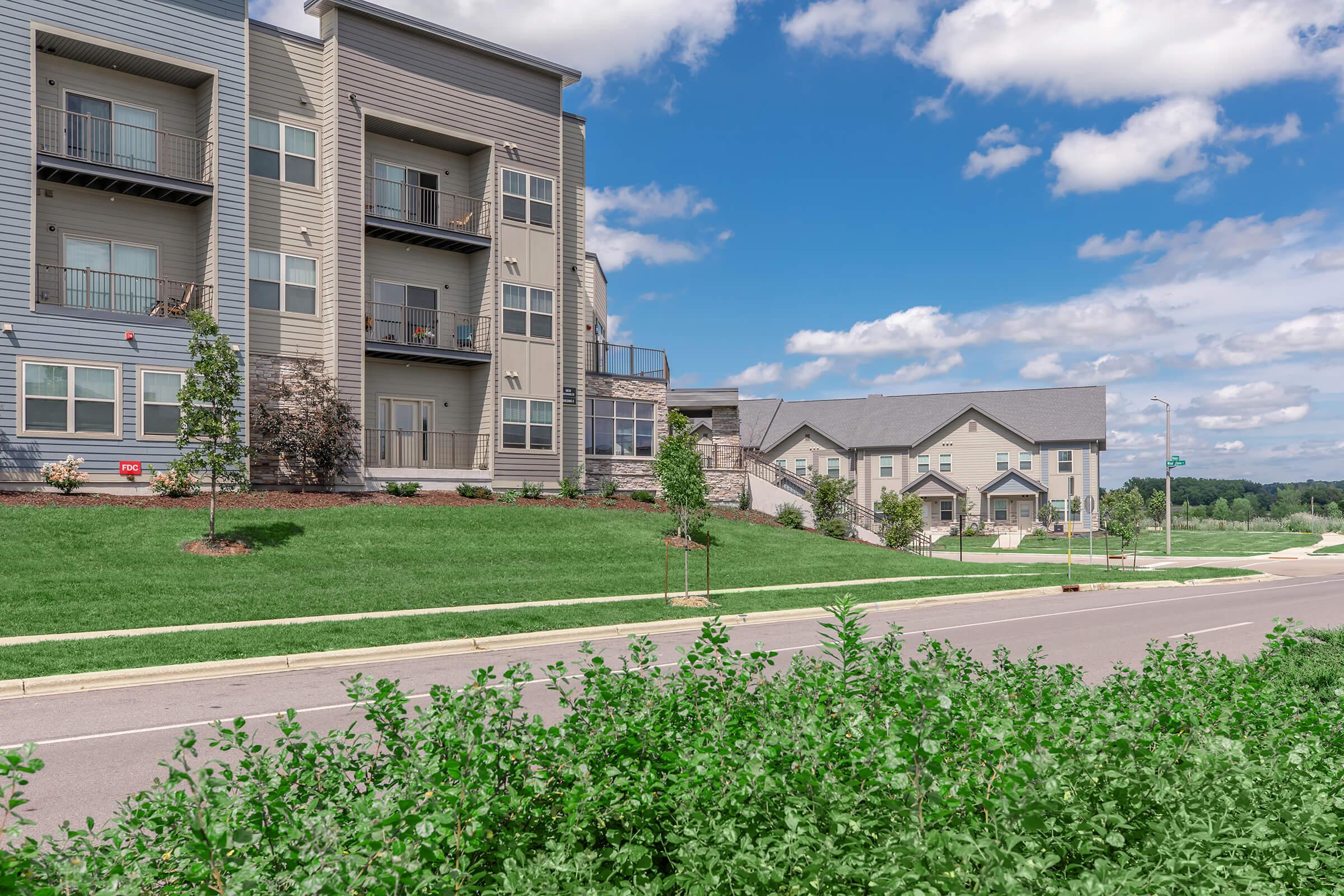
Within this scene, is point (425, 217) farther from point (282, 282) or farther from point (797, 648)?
point (797, 648)

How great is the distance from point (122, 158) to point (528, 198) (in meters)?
12.0

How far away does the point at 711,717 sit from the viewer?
4.45m

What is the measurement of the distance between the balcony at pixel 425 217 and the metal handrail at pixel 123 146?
4.75 m

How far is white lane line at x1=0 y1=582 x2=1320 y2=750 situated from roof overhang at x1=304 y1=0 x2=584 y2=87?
22.4 meters

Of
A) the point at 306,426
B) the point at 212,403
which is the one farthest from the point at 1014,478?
the point at 212,403

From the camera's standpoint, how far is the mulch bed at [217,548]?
17.5 meters

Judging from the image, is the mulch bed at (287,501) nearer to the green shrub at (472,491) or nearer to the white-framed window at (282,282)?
the green shrub at (472,491)

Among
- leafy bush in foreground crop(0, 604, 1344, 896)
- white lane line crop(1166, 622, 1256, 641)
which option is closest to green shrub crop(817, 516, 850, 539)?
white lane line crop(1166, 622, 1256, 641)

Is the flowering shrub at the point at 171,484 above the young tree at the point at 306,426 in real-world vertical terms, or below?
below

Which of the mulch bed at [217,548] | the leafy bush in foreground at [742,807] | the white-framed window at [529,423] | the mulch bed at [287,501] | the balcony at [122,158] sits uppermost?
the balcony at [122,158]

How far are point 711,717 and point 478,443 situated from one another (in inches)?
997

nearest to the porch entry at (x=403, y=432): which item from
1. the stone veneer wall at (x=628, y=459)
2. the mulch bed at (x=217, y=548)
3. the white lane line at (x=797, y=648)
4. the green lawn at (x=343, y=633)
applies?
the stone veneer wall at (x=628, y=459)

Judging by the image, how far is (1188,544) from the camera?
50094 mm

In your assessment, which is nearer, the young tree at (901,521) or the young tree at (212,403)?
the young tree at (212,403)
